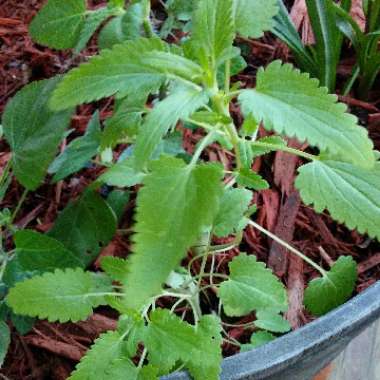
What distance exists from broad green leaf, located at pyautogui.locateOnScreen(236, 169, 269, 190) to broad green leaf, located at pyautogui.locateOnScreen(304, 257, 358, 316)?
175 millimetres

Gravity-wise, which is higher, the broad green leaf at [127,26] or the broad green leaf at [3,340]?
the broad green leaf at [127,26]

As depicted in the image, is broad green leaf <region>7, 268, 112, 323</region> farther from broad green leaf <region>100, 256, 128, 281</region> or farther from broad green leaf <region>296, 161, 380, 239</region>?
broad green leaf <region>296, 161, 380, 239</region>

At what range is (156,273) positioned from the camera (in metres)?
0.50

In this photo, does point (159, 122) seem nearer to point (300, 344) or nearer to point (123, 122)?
point (123, 122)

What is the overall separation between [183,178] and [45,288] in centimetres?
25

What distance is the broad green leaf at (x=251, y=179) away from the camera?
0.70m

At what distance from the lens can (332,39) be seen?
962 millimetres

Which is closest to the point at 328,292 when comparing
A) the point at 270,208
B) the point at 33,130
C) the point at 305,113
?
the point at 270,208

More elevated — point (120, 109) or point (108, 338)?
point (120, 109)

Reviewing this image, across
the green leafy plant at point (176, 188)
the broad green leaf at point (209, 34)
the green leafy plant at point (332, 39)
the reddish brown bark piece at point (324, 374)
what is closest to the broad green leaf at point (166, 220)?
the green leafy plant at point (176, 188)

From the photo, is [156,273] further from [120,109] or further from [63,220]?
[63,220]

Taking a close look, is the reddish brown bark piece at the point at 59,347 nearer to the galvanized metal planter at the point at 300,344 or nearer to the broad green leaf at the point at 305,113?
the galvanized metal planter at the point at 300,344

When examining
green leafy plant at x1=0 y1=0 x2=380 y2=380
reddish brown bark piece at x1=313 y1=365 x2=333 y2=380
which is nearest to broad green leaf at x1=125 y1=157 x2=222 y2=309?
green leafy plant at x1=0 y1=0 x2=380 y2=380

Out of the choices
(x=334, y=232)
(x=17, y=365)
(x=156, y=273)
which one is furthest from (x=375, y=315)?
(x=17, y=365)
